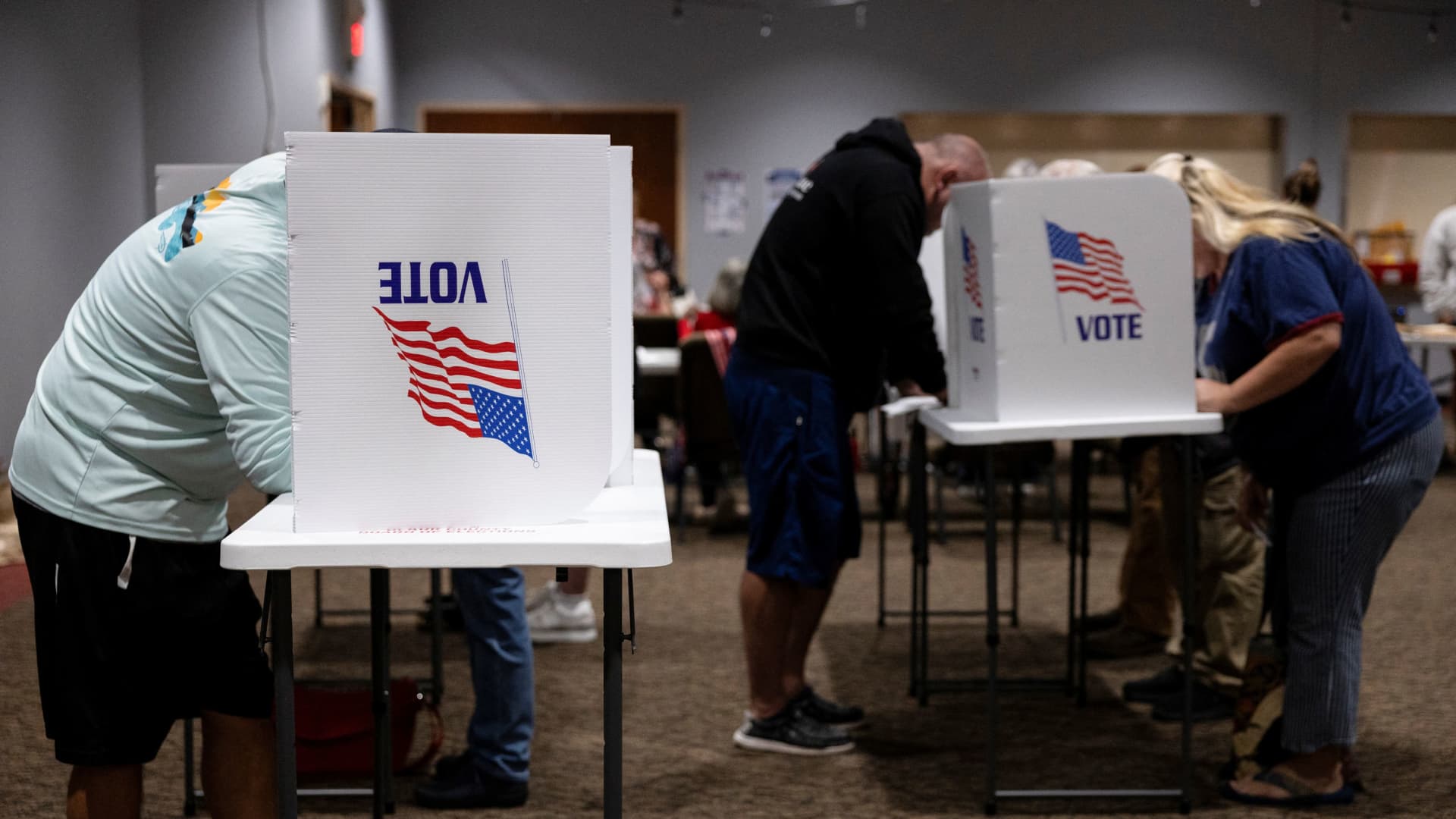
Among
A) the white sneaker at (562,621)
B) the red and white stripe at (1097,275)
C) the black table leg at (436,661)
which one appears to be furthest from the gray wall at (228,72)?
the red and white stripe at (1097,275)

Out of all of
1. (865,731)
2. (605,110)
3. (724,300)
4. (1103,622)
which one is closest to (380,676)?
(865,731)

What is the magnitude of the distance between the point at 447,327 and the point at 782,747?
180cm

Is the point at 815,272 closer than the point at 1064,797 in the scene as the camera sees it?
No

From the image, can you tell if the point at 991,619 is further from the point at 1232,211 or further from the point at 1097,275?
the point at 1232,211

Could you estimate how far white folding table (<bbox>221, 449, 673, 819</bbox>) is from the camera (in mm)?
1434

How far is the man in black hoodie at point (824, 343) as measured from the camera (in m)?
2.84

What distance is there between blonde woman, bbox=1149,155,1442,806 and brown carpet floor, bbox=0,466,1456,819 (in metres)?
0.30

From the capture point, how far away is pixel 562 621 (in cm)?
394

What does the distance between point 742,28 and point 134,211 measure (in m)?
6.21

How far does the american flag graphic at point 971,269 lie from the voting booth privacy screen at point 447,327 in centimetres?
122

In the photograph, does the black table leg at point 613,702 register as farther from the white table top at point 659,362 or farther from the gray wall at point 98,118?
the white table top at point 659,362

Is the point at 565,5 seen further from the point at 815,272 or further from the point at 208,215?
the point at 208,215

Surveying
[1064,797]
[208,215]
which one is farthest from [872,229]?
[208,215]

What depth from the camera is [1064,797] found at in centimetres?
271
